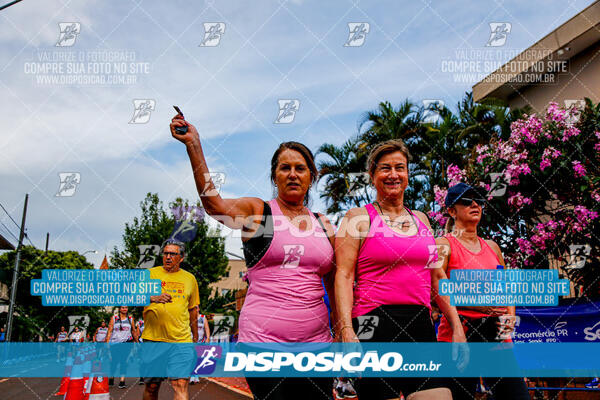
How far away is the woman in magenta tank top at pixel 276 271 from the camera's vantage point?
2467mm

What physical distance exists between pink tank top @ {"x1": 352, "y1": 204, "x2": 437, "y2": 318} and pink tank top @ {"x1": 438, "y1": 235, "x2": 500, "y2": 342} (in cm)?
85

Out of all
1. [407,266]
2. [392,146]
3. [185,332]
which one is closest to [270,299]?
[407,266]

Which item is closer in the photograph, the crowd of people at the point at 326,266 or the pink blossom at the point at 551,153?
the crowd of people at the point at 326,266

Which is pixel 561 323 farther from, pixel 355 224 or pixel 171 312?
pixel 355 224

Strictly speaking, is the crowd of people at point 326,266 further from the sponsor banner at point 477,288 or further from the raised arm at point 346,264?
the sponsor banner at point 477,288

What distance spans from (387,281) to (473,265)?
1.28m

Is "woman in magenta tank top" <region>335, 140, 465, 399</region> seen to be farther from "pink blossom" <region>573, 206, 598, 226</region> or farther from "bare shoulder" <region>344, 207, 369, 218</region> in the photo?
"pink blossom" <region>573, 206, 598, 226</region>

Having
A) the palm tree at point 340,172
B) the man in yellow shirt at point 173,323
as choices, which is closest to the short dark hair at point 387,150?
the man in yellow shirt at point 173,323

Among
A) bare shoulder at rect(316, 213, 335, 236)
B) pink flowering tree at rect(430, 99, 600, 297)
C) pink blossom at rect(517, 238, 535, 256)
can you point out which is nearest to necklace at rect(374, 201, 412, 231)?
bare shoulder at rect(316, 213, 335, 236)

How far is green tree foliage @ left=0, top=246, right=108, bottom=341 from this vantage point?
32.3 m

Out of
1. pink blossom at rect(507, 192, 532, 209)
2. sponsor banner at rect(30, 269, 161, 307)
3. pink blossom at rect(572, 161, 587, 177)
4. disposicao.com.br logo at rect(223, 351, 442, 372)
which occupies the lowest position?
disposicao.com.br logo at rect(223, 351, 442, 372)

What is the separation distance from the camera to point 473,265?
12.1 ft

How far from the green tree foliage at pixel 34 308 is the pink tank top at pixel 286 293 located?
97.4 ft

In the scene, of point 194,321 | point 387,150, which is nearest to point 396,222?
point 387,150
